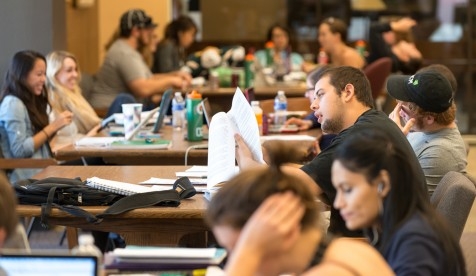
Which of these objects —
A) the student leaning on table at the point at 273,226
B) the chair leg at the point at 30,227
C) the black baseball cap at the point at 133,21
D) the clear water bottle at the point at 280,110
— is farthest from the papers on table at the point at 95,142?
the student leaning on table at the point at 273,226

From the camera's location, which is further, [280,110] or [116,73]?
[116,73]

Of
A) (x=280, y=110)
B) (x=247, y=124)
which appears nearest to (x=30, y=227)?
(x=280, y=110)

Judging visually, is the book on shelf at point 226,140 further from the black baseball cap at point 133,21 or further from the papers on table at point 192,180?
the black baseball cap at point 133,21

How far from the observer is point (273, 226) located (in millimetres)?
2143

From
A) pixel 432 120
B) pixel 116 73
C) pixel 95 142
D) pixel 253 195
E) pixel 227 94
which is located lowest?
pixel 227 94

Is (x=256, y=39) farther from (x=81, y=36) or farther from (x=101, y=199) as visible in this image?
(x=101, y=199)

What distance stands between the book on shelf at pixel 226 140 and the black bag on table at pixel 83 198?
0.41ft

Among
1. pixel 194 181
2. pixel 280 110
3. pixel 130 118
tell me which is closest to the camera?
pixel 194 181

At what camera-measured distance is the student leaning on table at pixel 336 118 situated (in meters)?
4.10

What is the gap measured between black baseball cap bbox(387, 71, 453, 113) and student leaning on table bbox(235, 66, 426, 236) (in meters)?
0.17

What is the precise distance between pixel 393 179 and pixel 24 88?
165 inches

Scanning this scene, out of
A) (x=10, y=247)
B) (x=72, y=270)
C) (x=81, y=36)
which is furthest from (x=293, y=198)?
(x=81, y=36)

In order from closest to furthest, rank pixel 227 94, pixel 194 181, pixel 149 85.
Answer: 1. pixel 194 181
2. pixel 149 85
3. pixel 227 94

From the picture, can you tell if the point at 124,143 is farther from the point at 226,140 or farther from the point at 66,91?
the point at 226,140
